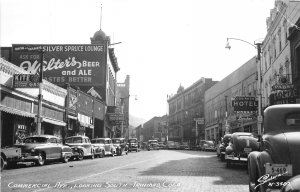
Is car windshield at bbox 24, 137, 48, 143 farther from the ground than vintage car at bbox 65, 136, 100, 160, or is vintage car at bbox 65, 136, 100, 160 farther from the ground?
car windshield at bbox 24, 137, 48, 143

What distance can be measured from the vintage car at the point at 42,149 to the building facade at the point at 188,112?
174 feet

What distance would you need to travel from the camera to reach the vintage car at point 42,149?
1967 centimetres

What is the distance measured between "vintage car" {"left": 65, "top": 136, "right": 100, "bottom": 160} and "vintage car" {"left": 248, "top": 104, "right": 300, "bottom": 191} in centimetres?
1998

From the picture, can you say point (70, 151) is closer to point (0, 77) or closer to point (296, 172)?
point (0, 77)

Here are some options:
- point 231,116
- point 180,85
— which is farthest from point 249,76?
point 180,85

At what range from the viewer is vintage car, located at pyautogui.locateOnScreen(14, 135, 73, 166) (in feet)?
64.5

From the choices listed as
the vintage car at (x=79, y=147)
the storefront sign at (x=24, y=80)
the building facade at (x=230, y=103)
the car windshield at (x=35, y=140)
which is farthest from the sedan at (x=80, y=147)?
the building facade at (x=230, y=103)

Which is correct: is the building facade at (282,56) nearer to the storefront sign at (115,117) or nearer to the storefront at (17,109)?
the storefront at (17,109)

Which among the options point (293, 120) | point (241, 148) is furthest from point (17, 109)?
point (293, 120)

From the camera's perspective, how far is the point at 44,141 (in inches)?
838

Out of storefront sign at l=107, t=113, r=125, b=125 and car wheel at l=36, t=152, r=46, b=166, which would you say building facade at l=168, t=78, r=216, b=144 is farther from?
car wheel at l=36, t=152, r=46, b=166

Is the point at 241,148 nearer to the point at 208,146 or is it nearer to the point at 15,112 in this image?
the point at 15,112

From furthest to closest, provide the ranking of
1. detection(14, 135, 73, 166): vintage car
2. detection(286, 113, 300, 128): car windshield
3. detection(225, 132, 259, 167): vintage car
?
1. detection(14, 135, 73, 166): vintage car
2. detection(225, 132, 259, 167): vintage car
3. detection(286, 113, 300, 128): car windshield

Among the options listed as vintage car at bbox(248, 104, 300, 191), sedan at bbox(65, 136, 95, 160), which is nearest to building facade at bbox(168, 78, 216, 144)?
sedan at bbox(65, 136, 95, 160)
